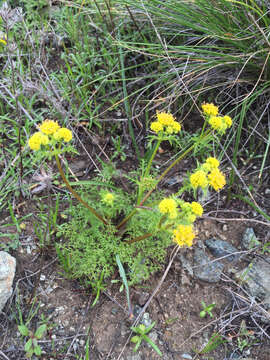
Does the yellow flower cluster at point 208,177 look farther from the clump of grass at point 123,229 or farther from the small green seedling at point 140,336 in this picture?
the small green seedling at point 140,336

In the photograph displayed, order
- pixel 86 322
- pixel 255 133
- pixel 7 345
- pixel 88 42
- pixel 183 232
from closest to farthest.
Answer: pixel 183 232 → pixel 7 345 → pixel 86 322 → pixel 255 133 → pixel 88 42

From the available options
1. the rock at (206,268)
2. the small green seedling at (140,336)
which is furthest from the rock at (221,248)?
the small green seedling at (140,336)

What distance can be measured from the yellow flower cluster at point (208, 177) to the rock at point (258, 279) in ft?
2.80

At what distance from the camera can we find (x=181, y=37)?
3016 mm

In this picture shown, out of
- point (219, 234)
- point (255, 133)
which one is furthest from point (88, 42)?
point (219, 234)

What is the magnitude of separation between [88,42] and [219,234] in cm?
205

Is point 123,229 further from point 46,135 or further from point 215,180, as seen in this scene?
point 46,135

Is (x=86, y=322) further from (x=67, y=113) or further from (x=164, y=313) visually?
(x=67, y=113)

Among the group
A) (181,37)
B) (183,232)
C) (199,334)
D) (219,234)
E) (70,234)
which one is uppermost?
(181,37)

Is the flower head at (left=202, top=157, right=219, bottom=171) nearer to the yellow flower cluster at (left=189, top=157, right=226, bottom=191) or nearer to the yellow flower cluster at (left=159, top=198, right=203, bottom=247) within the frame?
the yellow flower cluster at (left=189, top=157, right=226, bottom=191)

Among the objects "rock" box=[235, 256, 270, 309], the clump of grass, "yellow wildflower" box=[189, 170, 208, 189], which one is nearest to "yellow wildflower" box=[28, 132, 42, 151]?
the clump of grass

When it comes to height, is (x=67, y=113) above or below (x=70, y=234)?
above

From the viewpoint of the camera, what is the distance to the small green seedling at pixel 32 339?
1.86 meters

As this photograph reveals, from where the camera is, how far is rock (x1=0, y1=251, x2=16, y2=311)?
198cm
